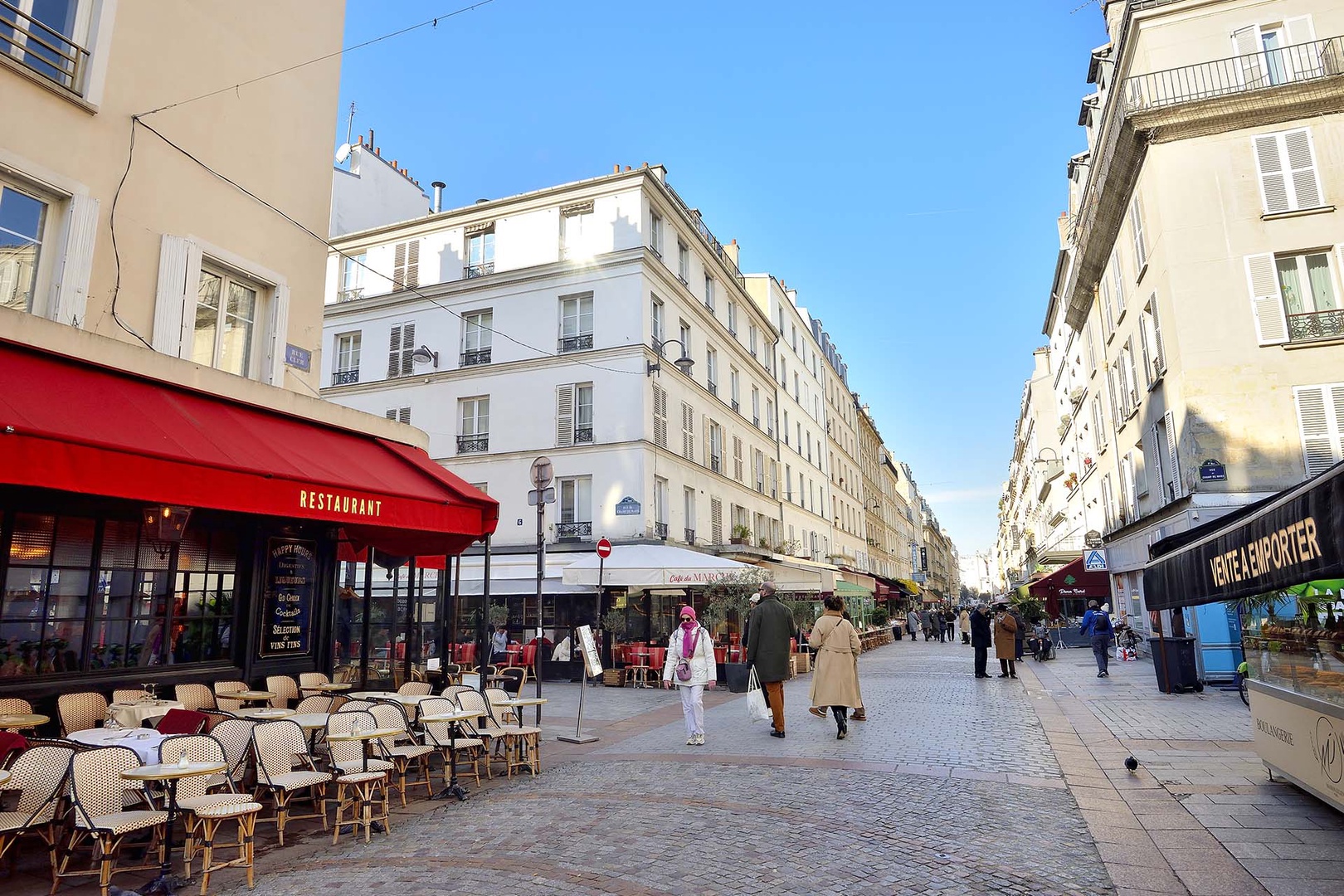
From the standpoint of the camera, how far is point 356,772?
600cm

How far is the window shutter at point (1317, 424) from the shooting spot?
14.5 m

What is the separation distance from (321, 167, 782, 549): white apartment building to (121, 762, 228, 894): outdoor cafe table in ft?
52.4

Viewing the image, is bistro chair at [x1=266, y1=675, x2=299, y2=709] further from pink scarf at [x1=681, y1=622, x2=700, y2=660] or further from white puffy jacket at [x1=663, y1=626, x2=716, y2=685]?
pink scarf at [x1=681, y1=622, x2=700, y2=660]

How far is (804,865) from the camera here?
4.88m

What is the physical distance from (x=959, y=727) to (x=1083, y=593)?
767 inches

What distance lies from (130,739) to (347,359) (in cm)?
2192

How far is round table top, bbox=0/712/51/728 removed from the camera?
18.3 feet

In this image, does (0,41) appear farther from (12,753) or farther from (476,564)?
(476,564)

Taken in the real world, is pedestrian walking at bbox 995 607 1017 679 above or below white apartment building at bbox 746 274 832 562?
below

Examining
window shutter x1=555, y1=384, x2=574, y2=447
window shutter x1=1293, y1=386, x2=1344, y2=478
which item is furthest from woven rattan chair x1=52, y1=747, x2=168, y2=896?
window shutter x1=1293, y1=386, x2=1344, y2=478

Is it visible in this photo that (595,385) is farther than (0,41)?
Yes

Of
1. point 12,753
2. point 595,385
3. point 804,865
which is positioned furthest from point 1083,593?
point 12,753

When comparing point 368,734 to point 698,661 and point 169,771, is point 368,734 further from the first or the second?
→ point 698,661

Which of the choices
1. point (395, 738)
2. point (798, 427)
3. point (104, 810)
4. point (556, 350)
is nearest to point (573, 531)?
point (556, 350)
